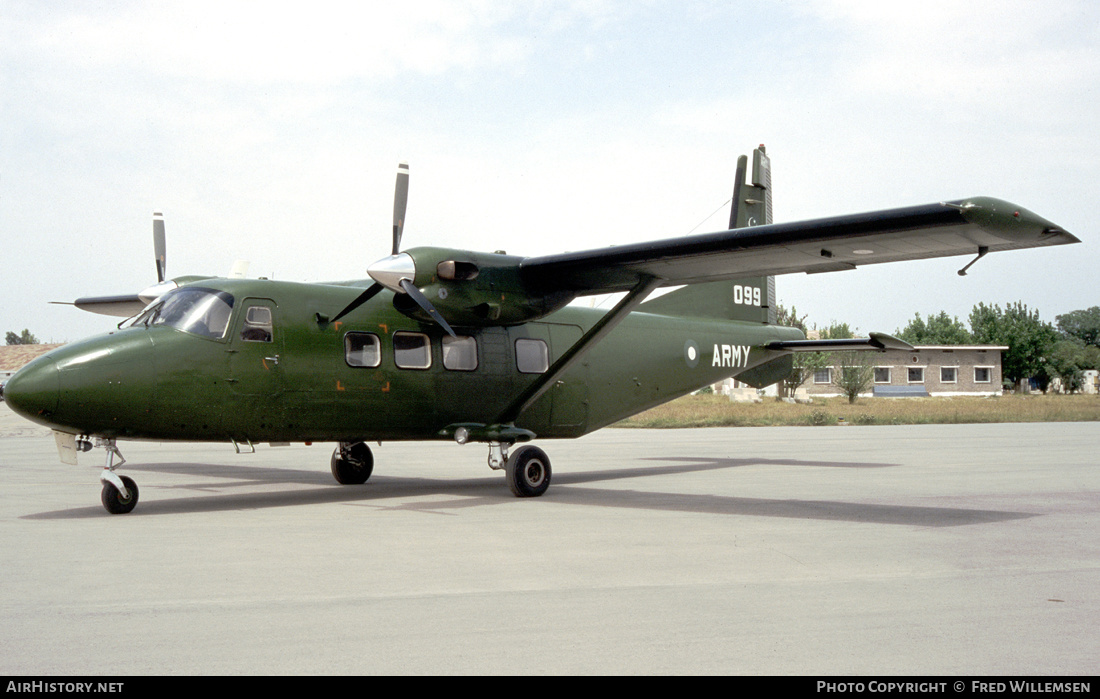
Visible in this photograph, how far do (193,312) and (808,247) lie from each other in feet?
23.8

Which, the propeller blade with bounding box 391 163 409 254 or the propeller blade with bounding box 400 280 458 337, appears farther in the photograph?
the propeller blade with bounding box 391 163 409 254

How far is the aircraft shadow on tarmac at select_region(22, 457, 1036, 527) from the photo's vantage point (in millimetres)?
9891

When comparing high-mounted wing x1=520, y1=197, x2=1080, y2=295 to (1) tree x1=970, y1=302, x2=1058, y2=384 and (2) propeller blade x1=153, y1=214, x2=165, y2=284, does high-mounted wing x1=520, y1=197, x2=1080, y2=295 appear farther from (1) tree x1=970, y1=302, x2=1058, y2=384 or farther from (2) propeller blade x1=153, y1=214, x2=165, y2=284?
(1) tree x1=970, y1=302, x2=1058, y2=384

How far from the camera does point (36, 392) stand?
9500 millimetres

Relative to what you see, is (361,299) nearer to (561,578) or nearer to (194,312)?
(194,312)

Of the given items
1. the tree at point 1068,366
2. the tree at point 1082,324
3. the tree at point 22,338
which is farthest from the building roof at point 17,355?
the tree at point 1082,324

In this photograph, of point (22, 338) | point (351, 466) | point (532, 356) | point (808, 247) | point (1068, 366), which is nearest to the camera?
point (808, 247)

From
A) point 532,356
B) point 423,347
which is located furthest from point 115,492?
point 532,356

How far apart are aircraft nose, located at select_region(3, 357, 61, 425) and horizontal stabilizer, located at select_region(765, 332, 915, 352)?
11.1 m

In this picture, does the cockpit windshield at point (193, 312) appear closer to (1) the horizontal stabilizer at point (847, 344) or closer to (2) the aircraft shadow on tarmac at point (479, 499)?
(2) the aircraft shadow on tarmac at point (479, 499)

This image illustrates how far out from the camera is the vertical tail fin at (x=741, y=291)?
1653 cm

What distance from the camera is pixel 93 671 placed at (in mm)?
4160

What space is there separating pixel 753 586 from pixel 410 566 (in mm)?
2584

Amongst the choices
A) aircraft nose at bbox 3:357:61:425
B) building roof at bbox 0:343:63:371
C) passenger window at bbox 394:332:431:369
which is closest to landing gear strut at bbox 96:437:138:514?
aircraft nose at bbox 3:357:61:425
